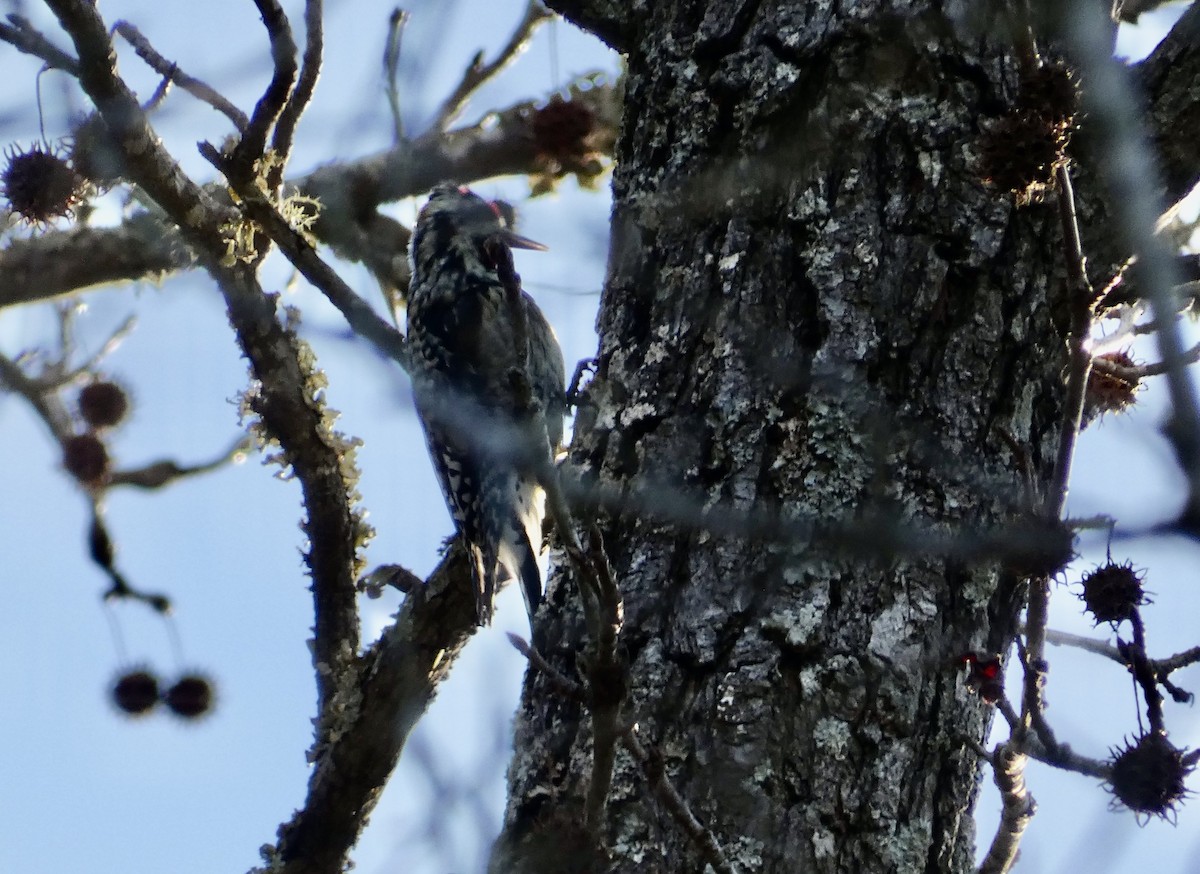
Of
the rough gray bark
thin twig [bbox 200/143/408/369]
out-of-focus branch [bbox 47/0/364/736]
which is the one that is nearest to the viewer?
the rough gray bark

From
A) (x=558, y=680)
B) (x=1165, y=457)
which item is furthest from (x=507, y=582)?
(x=1165, y=457)

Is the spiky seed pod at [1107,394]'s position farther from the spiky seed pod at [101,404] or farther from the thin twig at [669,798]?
the spiky seed pod at [101,404]

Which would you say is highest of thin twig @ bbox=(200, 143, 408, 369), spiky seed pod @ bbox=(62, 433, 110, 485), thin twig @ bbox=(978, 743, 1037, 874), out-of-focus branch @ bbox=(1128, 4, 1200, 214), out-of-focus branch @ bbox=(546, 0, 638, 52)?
out-of-focus branch @ bbox=(546, 0, 638, 52)

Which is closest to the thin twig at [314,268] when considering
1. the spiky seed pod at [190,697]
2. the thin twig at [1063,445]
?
the thin twig at [1063,445]

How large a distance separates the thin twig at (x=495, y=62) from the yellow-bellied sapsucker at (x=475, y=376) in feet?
1.60

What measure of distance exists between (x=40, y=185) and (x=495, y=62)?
3.87 feet

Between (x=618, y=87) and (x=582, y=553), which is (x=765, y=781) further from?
(x=618, y=87)

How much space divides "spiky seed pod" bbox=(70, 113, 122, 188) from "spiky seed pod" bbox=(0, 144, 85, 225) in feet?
0.12

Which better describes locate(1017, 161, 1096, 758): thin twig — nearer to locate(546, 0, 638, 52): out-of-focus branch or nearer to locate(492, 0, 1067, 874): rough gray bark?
locate(492, 0, 1067, 874): rough gray bark

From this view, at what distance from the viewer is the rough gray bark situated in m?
2.02

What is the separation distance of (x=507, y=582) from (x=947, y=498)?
1.99 metres

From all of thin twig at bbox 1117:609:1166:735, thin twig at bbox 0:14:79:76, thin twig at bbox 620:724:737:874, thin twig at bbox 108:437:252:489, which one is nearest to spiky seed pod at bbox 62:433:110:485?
→ thin twig at bbox 108:437:252:489

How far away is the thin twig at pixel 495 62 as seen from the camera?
3734mm

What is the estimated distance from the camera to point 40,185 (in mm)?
3396
